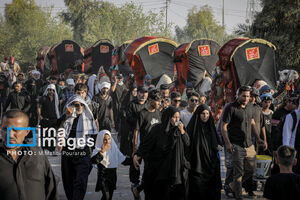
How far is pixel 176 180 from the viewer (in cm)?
638

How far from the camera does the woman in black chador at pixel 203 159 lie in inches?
266

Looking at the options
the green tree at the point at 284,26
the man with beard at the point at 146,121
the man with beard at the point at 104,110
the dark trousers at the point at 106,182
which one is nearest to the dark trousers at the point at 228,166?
the man with beard at the point at 146,121

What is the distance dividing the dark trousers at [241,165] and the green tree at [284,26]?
688 centimetres

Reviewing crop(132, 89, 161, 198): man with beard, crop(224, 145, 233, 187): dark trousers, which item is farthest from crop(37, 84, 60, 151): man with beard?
crop(224, 145, 233, 187): dark trousers

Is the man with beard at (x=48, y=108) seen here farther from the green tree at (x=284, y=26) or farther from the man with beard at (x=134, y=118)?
the green tree at (x=284, y=26)

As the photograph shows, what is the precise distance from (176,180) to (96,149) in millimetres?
1200

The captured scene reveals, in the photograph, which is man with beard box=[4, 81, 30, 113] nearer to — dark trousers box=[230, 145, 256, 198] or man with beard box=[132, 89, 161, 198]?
man with beard box=[132, 89, 161, 198]

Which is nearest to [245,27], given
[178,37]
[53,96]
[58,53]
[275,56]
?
[275,56]

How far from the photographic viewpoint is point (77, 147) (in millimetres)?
6586

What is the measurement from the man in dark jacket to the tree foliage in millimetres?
50397

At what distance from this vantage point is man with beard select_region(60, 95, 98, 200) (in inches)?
261

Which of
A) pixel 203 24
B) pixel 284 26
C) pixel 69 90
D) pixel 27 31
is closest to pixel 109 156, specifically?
pixel 69 90

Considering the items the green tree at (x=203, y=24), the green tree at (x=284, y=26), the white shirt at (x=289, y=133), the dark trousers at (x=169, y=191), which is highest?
the green tree at (x=203, y=24)

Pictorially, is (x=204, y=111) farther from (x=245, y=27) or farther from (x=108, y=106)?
(x=245, y=27)
